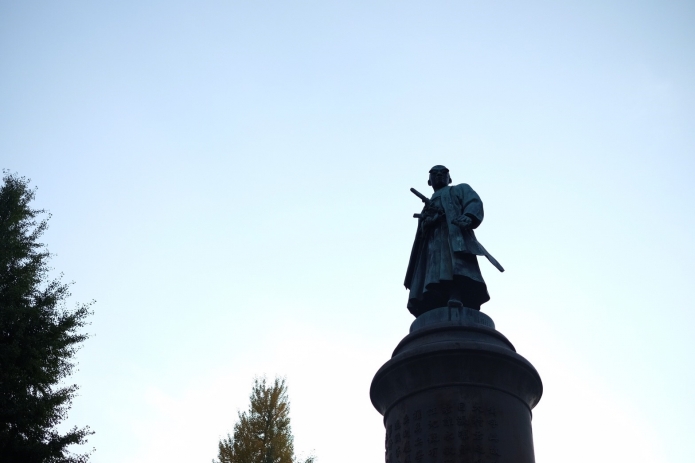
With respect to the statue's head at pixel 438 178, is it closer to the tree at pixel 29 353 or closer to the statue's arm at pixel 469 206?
the statue's arm at pixel 469 206

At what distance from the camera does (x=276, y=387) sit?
19.1m

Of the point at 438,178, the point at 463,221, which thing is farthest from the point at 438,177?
the point at 463,221

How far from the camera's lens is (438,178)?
1083 centimetres

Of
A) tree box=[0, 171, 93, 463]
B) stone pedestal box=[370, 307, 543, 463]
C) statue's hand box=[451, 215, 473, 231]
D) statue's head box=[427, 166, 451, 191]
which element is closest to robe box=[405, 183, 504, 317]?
statue's hand box=[451, 215, 473, 231]

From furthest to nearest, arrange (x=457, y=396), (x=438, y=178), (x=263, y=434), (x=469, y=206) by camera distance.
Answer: (x=263, y=434) → (x=438, y=178) → (x=469, y=206) → (x=457, y=396)

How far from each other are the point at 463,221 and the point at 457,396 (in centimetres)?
257

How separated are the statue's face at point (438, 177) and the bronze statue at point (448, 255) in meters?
0.29

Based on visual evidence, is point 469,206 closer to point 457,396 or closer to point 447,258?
point 447,258

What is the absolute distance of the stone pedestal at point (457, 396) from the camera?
25.2ft

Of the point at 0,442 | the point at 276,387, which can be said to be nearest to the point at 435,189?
the point at 0,442

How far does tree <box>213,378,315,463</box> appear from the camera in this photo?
1712cm

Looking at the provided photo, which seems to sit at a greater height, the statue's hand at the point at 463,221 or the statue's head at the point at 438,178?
the statue's head at the point at 438,178

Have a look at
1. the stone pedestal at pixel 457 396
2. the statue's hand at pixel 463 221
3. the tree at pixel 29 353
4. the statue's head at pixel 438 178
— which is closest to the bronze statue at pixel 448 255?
the statue's hand at pixel 463 221

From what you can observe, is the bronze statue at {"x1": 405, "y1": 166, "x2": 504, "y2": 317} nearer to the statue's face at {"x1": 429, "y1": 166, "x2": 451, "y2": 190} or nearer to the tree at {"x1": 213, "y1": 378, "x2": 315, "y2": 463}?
the statue's face at {"x1": 429, "y1": 166, "x2": 451, "y2": 190}
